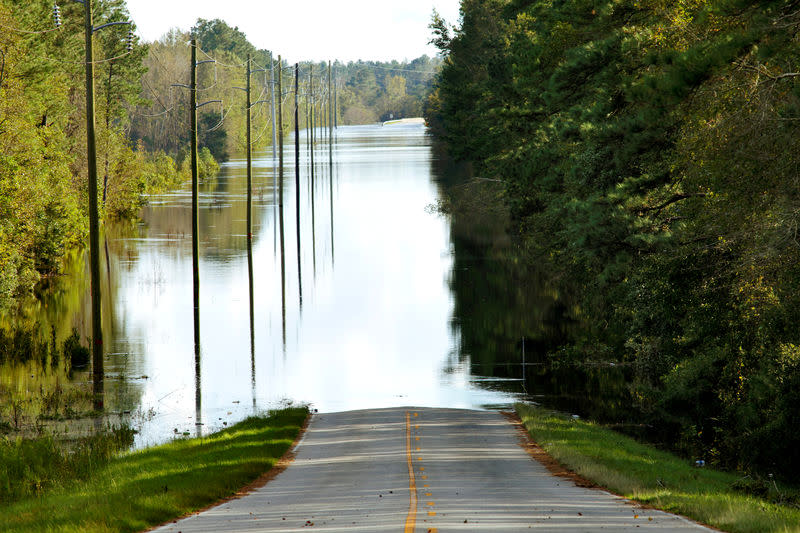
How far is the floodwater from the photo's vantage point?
28.7m

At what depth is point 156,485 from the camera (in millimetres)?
16344

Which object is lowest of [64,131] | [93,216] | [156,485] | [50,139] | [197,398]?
[197,398]

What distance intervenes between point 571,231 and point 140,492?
14.8 m

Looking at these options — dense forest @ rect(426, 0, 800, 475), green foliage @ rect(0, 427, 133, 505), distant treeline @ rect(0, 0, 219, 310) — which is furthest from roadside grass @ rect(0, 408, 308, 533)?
distant treeline @ rect(0, 0, 219, 310)

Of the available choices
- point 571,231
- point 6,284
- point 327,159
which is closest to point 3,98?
point 6,284

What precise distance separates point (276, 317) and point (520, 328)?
446 inches

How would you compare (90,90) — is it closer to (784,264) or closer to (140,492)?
(140,492)

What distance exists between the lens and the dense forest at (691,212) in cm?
1489

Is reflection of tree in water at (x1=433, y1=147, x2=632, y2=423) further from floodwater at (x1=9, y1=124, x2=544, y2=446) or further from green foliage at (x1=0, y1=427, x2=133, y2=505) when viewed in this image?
green foliage at (x1=0, y1=427, x2=133, y2=505)

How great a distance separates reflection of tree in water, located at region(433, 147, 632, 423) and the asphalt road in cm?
603

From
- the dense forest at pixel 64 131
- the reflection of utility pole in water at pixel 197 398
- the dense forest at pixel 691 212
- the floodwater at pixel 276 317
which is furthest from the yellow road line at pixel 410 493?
the dense forest at pixel 64 131

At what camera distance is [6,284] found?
3491cm

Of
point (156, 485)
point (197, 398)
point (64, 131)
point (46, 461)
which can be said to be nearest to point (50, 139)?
point (64, 131)

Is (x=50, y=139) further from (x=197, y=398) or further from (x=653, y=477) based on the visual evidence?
(x=653, y=477)
